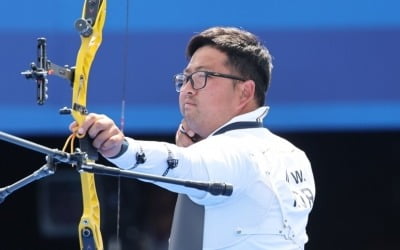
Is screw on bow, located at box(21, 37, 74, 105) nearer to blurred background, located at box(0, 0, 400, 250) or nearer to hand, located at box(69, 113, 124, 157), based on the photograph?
hand, located at box(69, 113, 124, 157)

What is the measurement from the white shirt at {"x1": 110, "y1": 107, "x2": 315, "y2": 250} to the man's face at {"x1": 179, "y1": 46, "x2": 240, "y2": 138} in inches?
2.0

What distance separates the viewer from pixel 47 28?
4965 mm

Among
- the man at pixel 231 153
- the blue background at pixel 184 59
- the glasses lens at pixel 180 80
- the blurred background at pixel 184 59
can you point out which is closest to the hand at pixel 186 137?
the man at pixel 231 153

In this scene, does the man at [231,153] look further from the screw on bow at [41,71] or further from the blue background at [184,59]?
the blue background at [184,59]

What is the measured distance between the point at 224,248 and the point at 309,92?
2586mm

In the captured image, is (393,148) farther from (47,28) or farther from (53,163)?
(53,163)

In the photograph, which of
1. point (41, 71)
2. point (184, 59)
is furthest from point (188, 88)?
point (184, 59)

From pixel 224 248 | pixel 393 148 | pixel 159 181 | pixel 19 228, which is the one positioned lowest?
pixel 19 228

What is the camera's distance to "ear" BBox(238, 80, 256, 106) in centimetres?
292

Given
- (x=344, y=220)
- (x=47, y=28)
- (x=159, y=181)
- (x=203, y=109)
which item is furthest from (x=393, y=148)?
(x=159, y=181)

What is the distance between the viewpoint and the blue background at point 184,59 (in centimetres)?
493

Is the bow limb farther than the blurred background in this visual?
No

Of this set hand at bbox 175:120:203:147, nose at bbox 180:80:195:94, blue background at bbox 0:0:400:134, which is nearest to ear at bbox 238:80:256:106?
nose at bbox 180:80:195:94

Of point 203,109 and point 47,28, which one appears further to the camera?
point 47,28
